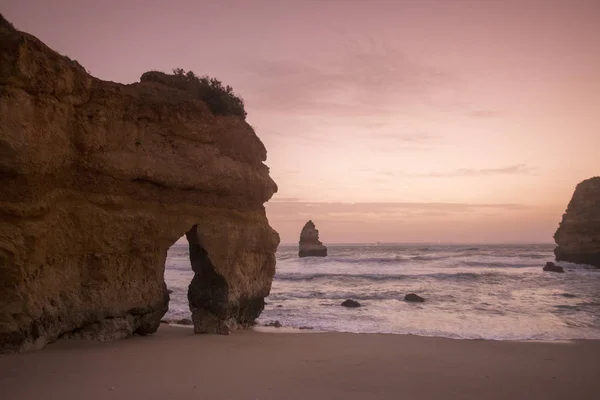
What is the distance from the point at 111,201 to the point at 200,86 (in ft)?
13.3

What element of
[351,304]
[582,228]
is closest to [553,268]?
[582,228]

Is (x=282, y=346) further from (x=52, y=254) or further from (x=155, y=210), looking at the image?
(x=52, y=254)

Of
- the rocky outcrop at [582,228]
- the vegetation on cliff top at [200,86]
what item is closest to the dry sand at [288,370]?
the vegetation on cliff top at [200,86]

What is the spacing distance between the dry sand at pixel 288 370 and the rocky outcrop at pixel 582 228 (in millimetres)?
40883

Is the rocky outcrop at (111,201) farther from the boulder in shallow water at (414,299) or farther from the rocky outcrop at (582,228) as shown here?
the rocky outcrop at (582,228)

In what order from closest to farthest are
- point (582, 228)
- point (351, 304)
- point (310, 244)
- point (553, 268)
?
1. point (351, 304)
2. point (553, 268)
3. point (582, 228)
4. point (310, 244)

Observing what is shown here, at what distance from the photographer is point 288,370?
7.08 m

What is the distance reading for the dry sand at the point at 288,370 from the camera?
577cm

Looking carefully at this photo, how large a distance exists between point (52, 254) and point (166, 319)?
306 inches

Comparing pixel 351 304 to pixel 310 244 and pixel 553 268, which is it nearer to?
pixel 553 268

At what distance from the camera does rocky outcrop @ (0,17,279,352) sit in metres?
6.87

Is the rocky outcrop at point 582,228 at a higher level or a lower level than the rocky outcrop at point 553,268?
higher

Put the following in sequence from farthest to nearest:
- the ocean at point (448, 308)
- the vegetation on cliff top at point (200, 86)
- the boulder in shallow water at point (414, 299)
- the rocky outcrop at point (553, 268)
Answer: the rocky outcrop at point (553, 268), the boulder in shallow water at point (414, 299), the ocean at point (448, 308), the vegetation on cliff top at point (200, 86)

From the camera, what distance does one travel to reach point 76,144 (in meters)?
8.09
